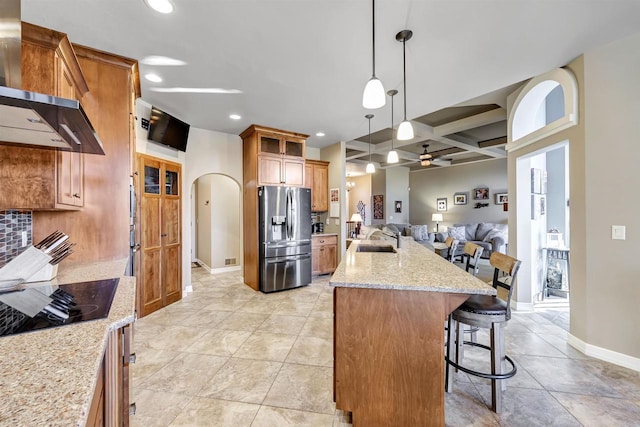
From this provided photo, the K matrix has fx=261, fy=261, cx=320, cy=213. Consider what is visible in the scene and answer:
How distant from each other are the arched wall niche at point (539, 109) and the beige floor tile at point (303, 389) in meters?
3.25

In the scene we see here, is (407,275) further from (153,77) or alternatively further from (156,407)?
(153,77)

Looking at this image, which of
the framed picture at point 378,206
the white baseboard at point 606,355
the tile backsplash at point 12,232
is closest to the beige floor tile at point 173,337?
the tile backsplash at point 12,232

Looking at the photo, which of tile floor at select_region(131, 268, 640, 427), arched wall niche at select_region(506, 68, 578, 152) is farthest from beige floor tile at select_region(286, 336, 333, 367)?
arched wall niche at select_region(506, 68, 578, 152)

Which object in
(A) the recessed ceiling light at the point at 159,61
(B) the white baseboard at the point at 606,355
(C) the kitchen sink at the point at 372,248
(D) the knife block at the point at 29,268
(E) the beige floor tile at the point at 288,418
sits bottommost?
(E) the beige floor tile at the point at 288,418

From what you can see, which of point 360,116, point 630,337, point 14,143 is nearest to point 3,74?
point 14,143

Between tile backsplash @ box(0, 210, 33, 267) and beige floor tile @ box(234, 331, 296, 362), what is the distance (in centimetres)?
176

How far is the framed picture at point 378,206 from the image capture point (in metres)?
9.48

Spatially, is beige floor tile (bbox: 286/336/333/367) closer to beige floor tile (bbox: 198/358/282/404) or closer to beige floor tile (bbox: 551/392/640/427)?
beige floor tile (bbox: 198/358/282/404)

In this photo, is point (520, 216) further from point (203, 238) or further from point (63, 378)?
point (203, 238)

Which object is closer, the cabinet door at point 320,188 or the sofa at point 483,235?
the cabinet door at point 320,188

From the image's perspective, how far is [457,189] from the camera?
853cm

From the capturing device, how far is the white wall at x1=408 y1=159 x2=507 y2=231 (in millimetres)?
7731

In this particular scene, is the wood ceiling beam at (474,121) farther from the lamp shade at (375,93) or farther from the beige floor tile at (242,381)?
the beige floor tile at (242,381)

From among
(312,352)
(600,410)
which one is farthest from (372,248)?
(600,410)
